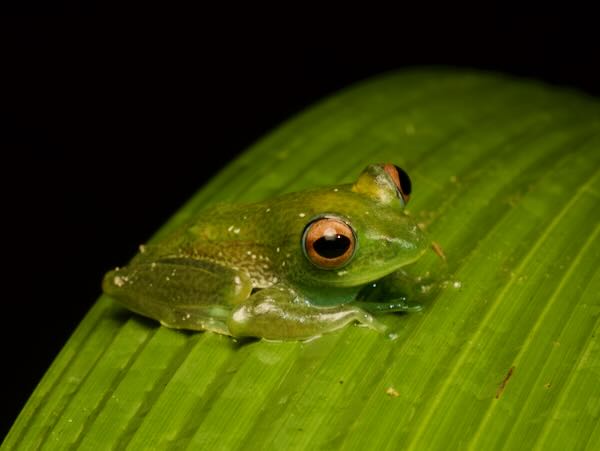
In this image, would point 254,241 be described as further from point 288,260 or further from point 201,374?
point 201,374

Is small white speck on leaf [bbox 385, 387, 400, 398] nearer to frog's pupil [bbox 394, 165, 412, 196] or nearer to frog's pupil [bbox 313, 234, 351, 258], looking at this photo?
frog's pupil [bbox 313, 234, 351, 258]

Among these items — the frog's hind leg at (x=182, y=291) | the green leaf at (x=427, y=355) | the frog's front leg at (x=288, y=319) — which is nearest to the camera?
the green leaf at (x=427, y=355)

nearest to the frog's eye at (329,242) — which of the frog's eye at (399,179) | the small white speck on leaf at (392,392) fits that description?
the frog's eye at (399,179)

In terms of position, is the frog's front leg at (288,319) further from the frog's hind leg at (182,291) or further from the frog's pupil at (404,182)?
the frog's pupil at (404,182)

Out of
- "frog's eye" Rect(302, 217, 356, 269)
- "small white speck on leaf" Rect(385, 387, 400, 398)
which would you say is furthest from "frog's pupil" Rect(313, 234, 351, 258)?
"small white speck on leaf" Rect(385, 387, 400, 398)

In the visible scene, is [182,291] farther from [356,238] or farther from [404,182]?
[404,182]

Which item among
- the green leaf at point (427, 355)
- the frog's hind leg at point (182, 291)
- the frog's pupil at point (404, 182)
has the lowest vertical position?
the green leaf at point (427, 355)
